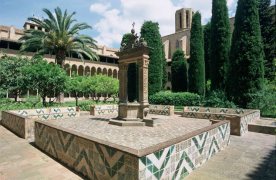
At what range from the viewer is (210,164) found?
5.62 m

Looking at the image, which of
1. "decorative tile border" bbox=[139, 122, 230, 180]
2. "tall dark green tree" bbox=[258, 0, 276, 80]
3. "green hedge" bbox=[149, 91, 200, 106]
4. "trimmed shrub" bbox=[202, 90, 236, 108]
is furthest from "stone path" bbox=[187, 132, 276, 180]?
"tall dark green tree" bbox=[258, 0, 276, 80]

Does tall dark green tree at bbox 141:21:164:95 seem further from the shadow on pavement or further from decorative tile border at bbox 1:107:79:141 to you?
the shadow on pavement

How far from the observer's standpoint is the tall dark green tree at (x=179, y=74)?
32266mm

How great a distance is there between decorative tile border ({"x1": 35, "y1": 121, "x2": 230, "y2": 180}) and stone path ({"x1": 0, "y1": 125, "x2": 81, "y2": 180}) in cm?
26

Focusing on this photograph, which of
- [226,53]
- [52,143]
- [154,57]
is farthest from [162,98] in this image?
[52,143]

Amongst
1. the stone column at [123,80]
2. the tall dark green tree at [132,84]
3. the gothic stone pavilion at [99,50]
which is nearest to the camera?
the stone column at [123,80]

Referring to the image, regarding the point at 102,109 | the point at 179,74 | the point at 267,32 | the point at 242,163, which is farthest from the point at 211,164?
the point at 267,32

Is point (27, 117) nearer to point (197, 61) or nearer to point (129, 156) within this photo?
point (129, 156)

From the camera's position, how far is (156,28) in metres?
28.4

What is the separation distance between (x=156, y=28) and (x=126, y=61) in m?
18.1

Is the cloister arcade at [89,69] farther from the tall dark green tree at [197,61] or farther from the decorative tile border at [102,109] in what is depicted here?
the decorative tile border at [102,109]

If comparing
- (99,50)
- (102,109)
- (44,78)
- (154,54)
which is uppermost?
(99,50)

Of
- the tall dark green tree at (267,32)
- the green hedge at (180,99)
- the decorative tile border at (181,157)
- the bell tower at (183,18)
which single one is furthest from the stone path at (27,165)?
the bell tower at (183,18)

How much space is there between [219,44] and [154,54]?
26.4 feet
